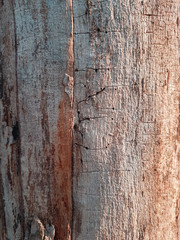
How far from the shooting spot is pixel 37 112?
1.18 metres

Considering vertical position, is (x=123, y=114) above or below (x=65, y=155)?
above

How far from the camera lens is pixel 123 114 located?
1.17m

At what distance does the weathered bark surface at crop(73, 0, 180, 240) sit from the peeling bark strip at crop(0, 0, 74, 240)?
0.05 meters

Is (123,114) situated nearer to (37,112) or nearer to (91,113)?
(91,113)

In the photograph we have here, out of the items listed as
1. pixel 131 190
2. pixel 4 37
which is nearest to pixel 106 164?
pixel 131 190

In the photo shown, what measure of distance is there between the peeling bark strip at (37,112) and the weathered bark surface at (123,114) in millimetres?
50

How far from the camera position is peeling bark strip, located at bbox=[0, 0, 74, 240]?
1.15m

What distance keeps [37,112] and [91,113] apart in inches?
8.9

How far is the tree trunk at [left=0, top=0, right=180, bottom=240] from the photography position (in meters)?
1.15

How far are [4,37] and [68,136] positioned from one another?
525 millimetres

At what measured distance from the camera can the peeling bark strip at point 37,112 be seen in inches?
45.4

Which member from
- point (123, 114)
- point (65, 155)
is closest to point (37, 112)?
point (65, 155)

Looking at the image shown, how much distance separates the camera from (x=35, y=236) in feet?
3.83

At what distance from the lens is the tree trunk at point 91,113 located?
115 cm
